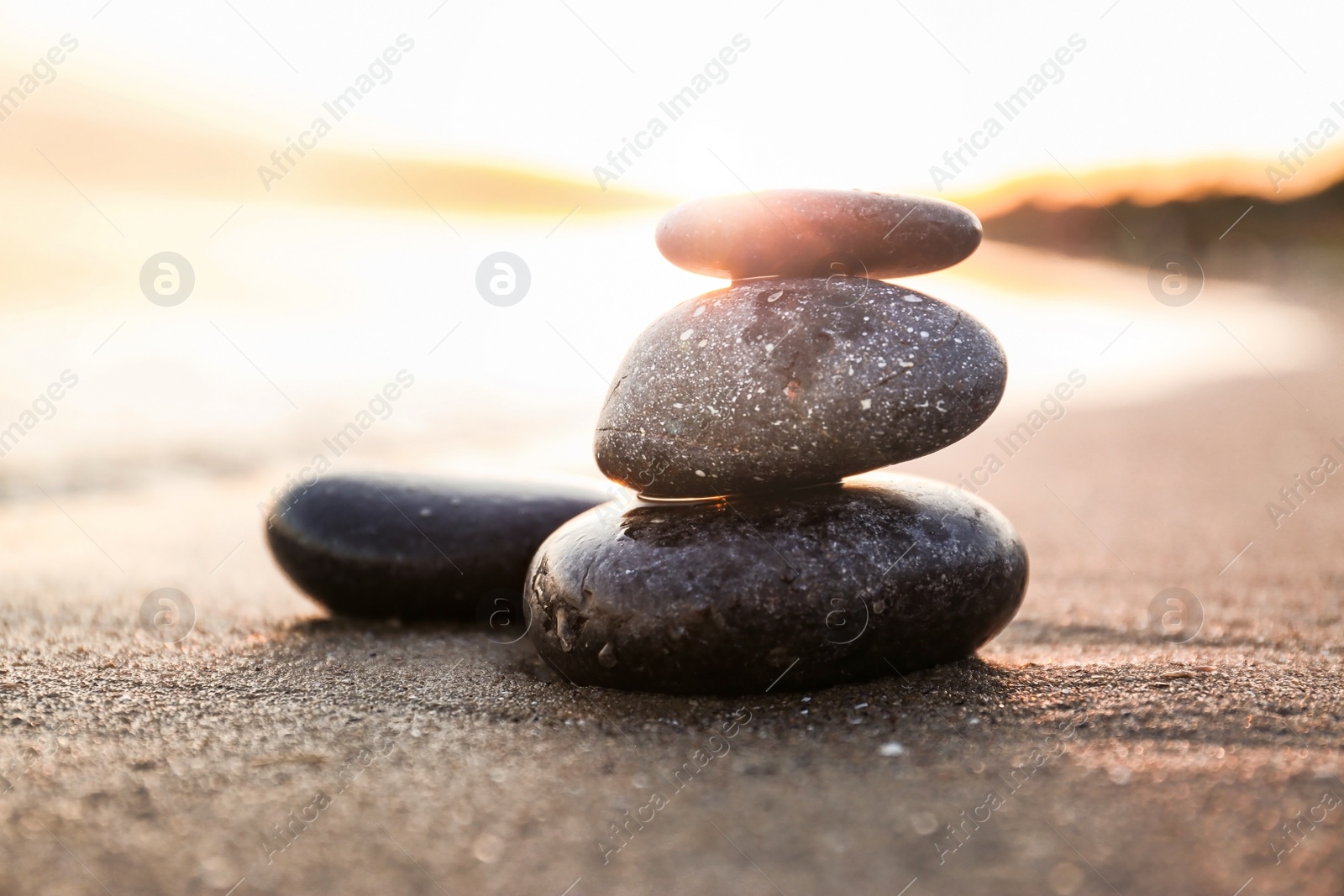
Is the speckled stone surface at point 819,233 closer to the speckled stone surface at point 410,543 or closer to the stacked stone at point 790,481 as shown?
the stacked stone at point 790,481

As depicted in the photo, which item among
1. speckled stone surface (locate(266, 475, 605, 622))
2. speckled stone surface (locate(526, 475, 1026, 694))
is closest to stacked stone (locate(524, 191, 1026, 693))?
speckled stone surface (locate(526, 475, 1026, 694))

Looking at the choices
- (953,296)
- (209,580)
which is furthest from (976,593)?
(953,296)

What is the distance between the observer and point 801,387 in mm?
3158

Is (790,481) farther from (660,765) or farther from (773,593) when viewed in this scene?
(660,765)

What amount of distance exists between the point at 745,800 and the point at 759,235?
208cm

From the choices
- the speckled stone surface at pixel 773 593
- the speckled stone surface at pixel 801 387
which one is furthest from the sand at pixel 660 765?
the speckled stone surface at pixel 801 387

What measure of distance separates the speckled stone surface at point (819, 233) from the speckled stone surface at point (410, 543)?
147 cm

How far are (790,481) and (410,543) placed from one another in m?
1.84

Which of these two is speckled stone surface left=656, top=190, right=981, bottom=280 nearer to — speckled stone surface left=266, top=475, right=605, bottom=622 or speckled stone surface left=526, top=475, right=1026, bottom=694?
speckled stone surface left=526, top=475, right=1026, bottom=694

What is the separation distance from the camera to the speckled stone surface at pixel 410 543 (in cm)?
417

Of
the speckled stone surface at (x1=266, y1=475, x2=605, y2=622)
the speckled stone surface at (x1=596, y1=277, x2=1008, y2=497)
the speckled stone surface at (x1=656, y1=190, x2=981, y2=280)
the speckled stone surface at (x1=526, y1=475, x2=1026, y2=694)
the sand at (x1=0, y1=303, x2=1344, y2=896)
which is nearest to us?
the sand at (x1=0, y1=303, x2=1344, y2=896)

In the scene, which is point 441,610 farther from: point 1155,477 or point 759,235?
point 1155,477

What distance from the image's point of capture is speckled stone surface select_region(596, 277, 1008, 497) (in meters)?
3.16

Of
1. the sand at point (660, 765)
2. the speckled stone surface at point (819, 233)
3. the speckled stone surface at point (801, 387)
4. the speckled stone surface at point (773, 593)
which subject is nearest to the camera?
the sand at point (660, 765)
